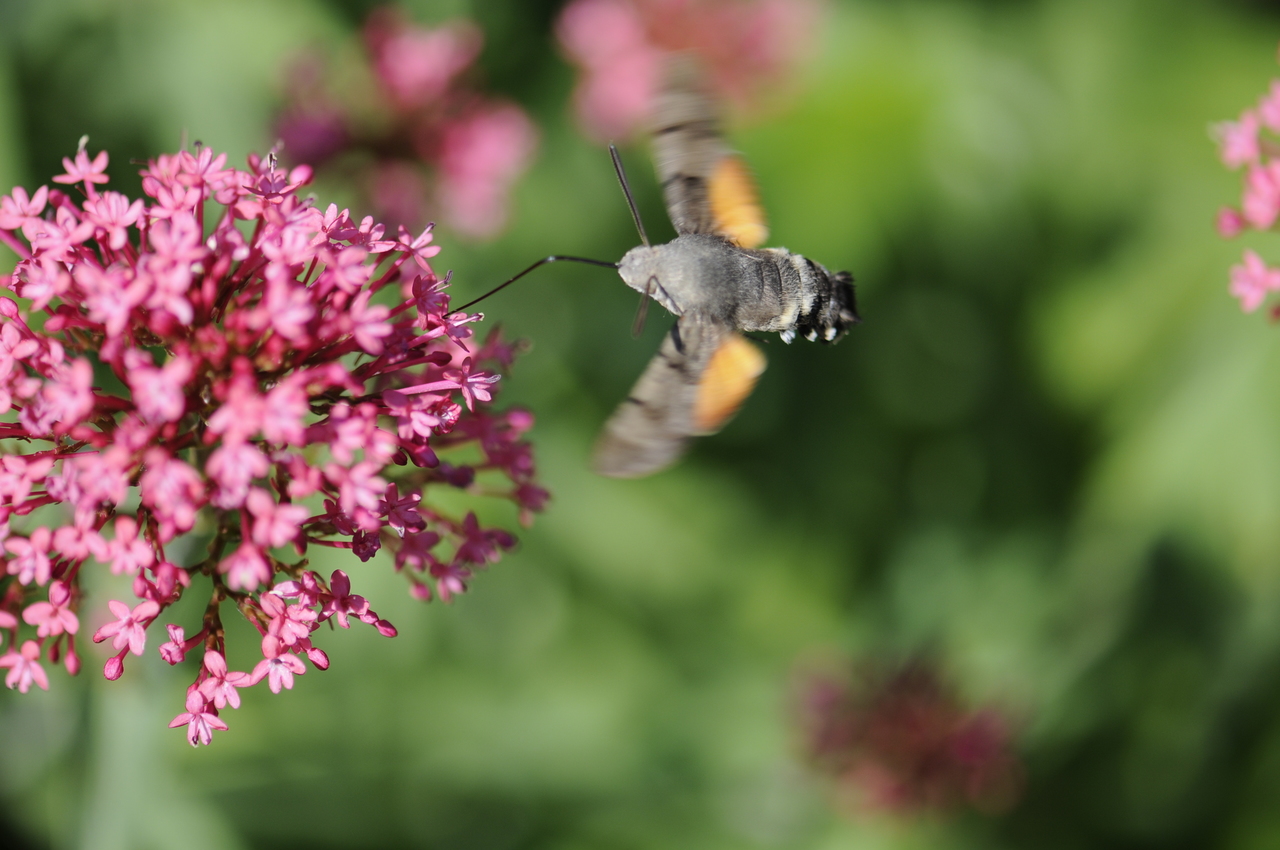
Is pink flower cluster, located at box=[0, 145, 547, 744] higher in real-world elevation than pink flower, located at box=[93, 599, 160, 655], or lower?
higher

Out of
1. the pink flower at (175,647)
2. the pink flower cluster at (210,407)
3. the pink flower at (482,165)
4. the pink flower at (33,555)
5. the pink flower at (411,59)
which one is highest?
the pink flower at (411,59)

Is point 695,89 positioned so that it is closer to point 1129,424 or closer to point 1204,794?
point 1129,424

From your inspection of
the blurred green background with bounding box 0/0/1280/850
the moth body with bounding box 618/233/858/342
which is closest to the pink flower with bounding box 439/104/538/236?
the blurred green background with bounding box 0/0/1280/850

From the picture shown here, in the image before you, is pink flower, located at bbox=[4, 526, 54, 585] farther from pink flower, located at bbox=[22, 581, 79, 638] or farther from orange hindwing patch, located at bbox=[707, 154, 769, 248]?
orange hindwing patch, located at bbox=[707, 154, 769, 248]

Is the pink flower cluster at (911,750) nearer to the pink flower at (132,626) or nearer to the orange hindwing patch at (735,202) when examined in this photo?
the orange hindwing patch at (735,202)

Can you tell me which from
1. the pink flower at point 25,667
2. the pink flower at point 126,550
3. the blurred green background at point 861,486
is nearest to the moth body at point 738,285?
the pink flower at point 126,550

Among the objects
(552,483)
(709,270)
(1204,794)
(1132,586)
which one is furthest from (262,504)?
(1204,794)
